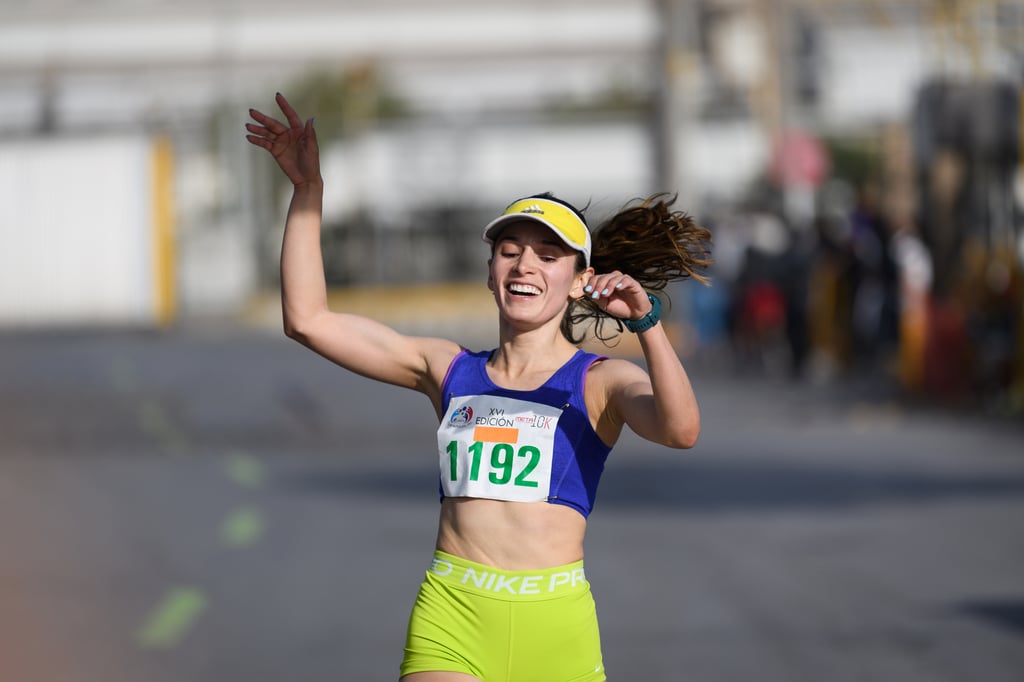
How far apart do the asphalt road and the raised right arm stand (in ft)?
10.5

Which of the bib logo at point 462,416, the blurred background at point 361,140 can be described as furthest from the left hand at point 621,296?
the blurred background at point 361,140

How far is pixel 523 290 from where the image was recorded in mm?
4312

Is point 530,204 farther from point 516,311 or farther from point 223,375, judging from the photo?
point 223,375

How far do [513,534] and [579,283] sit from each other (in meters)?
0.67

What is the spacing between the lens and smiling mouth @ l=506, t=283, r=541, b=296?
431 cm

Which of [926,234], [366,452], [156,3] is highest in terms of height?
[156,3]

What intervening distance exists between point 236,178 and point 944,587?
33482 mm

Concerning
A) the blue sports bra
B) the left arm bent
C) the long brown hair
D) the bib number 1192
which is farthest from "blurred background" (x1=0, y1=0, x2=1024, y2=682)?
the bib number 1192

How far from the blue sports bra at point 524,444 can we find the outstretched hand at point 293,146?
72 centimetres

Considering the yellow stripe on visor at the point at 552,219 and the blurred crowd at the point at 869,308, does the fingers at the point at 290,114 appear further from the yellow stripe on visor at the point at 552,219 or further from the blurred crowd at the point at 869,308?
the blurred crowd at the point at 869,308

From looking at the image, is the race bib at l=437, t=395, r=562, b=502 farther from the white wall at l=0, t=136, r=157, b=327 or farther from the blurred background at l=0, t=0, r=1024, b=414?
the white wall at l=0, t=136, r=157, b=327

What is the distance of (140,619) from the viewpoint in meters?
8.88

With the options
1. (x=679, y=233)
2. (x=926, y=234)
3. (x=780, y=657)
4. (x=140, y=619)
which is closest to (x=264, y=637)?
(x=140, y=619)

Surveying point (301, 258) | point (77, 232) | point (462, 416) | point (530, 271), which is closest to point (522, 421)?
point (462, 416)
